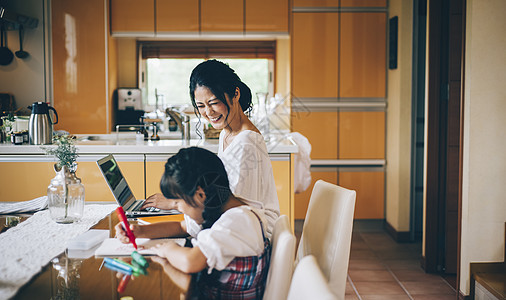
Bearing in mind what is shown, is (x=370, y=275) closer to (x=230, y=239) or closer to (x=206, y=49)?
(x=230, y=239)

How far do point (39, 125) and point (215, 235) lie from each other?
2.43 meters

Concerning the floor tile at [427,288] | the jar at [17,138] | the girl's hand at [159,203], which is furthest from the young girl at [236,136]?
the jar at [17,138]

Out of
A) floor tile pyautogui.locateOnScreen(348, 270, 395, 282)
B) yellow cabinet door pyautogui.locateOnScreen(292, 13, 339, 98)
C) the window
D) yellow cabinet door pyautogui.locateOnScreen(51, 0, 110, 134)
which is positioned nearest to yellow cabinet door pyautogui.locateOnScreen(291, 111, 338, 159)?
yellow cabinet door pyautogui.locateOnScreen(292, 13, 339, 98)

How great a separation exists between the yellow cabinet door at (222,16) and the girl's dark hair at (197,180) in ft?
11.8

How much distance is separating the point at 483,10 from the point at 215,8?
2803 mm

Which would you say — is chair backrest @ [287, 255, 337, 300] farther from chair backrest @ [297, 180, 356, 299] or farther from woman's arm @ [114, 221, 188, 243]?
woman's arm @ [114, 221, 188, 243]

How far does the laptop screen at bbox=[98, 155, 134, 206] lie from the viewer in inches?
80.2

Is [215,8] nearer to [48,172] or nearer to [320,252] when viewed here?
[48,172]

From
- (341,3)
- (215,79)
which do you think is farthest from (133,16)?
(215,79)

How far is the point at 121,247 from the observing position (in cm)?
152

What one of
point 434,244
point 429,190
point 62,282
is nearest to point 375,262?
point 434,244

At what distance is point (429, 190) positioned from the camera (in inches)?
137

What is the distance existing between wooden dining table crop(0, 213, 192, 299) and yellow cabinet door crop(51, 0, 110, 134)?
364 cm

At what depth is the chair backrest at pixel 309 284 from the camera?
0.90 metres
